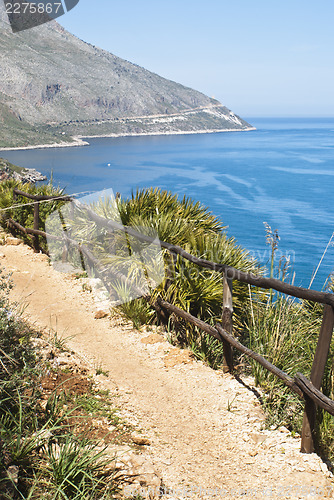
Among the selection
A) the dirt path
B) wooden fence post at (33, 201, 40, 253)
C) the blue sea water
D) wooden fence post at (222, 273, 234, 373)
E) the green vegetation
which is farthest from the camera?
the blue sea water

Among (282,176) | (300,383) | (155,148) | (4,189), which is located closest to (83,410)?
(300,383)

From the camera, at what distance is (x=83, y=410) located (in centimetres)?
366

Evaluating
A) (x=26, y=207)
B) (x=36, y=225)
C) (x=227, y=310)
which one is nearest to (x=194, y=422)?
(x=227, y=310)

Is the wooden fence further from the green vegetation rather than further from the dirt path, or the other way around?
the green vegetation

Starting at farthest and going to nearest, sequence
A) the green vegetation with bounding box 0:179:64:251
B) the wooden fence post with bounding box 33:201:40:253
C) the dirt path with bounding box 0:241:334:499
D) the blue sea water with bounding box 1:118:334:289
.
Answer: the blue sea water with bounding box 1:118:334:289
the green vegetation with bounding box 0:179:64:251
the wooden fence post with bounding box 33:201:40:253
the dirt path with bounding box 0:241:334:499

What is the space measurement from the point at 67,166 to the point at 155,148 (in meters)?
54.6

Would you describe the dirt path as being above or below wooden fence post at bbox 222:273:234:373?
below

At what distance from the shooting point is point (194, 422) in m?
3.93

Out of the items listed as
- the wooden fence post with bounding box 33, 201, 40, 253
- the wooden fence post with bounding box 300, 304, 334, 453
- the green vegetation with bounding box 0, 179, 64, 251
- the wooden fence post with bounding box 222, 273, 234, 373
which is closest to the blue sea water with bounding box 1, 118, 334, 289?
the green vegetation with bounding box 0, 179, 64, 251

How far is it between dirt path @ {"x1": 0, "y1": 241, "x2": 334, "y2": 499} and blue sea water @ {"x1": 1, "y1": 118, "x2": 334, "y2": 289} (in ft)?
88.8

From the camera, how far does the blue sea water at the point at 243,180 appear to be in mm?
62406

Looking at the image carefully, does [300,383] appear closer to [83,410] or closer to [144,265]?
[83,410]

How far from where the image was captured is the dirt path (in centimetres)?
320

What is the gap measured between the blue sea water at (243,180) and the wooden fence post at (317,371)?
28609mm
